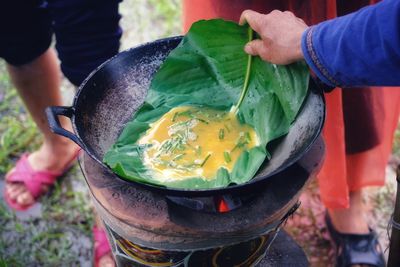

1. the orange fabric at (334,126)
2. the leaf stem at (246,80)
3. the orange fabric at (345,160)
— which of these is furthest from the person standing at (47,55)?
the orange fabric at (345,160)

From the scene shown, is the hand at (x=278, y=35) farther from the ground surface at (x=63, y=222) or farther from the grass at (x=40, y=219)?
the grass at (x=40, y=219)

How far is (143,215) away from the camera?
1414mm

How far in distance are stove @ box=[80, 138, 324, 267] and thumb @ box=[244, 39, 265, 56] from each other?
14.7 inches

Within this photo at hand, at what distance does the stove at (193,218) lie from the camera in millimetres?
1405

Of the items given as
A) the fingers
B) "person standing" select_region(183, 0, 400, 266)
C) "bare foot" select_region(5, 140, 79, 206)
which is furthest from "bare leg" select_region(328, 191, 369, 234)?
"bare foot" select_region(5, 140, 79, 206)

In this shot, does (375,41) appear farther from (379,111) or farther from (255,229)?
(379,111)

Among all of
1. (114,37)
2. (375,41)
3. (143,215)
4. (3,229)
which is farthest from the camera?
(3,229)

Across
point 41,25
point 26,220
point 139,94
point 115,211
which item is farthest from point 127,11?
point 115,211

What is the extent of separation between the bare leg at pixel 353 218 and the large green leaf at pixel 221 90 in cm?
99

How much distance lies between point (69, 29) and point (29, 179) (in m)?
1.02

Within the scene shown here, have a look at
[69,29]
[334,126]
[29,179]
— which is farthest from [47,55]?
[334,126]

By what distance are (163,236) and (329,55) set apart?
693 mm

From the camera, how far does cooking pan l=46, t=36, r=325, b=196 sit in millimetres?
1298

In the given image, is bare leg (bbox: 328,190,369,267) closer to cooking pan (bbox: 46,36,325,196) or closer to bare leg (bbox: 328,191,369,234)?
bare leg (bbox: 328,191,369,234)
